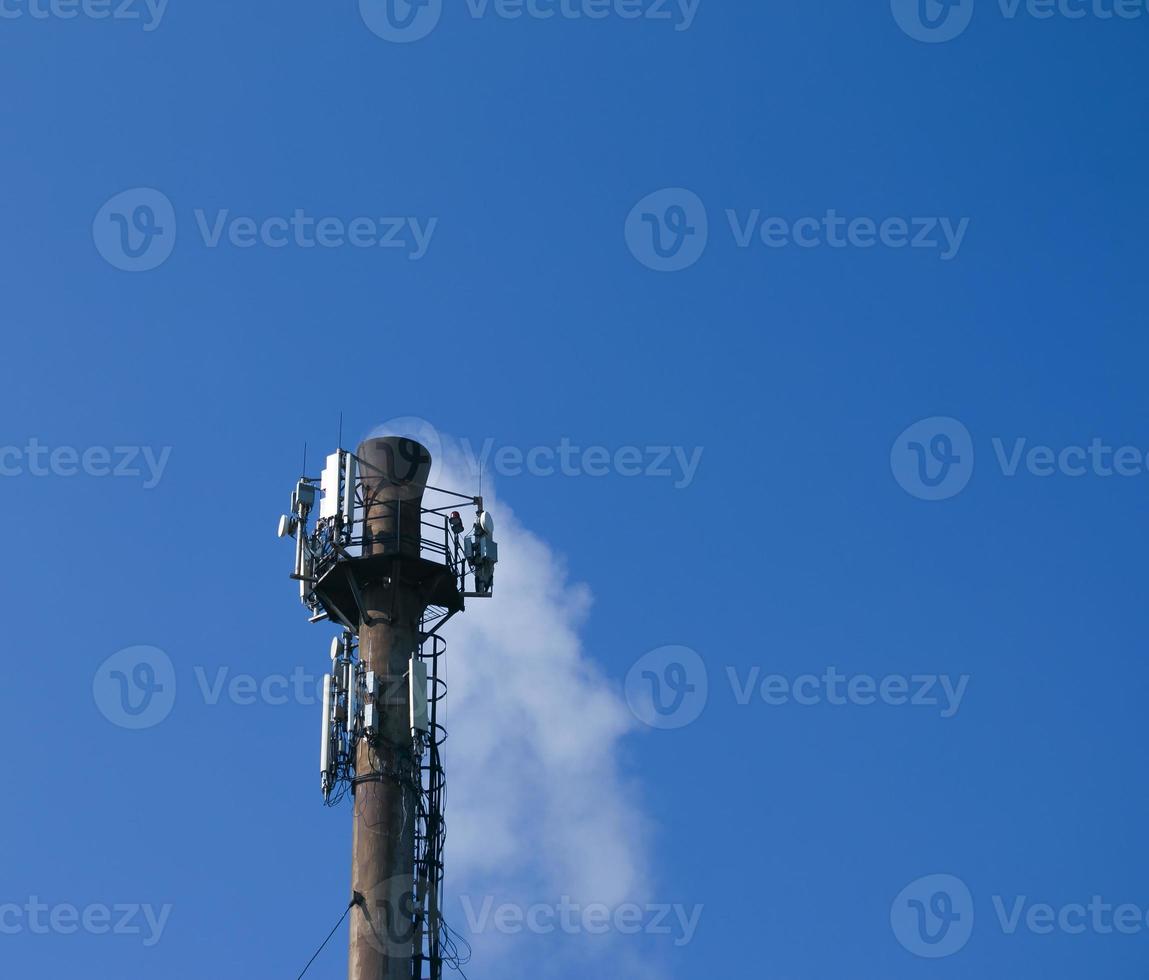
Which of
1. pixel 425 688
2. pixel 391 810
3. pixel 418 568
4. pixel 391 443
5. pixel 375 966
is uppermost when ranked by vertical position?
pixel 391 443

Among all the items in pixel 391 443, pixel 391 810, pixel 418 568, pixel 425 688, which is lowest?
pixel 391 810

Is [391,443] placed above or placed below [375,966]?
above

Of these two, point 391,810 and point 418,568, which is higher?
point 418,568

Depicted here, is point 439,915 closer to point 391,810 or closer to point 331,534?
point 391,810

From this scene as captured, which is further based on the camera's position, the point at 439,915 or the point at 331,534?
the point at 331,534

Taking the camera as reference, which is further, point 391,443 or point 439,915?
point 391,443

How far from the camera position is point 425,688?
51438mm

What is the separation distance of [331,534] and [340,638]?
2.85 m

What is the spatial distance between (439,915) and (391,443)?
1304 centimetres

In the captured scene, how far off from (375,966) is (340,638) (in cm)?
927

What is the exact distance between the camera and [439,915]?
49750mm

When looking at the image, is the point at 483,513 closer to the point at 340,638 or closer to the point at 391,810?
the point at 340,638

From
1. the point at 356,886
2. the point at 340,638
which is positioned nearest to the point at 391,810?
the point at 356,886

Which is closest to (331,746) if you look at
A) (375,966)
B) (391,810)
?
(391,810)
